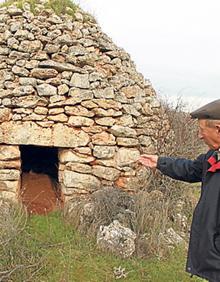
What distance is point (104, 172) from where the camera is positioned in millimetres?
5984

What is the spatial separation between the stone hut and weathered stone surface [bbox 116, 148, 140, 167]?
14 millimetres

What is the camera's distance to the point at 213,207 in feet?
9.11

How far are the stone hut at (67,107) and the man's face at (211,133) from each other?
3.10 m

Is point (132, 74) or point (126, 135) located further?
point (132, 74)

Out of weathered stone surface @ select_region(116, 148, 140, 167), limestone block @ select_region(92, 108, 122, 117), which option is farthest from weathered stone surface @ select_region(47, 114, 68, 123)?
weathered stone surface @ select_region(116, 148, 140, 167)

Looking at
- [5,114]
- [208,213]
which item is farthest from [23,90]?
[208,213]

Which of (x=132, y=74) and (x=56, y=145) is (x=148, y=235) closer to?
(x=56, y=145)

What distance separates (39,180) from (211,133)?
4346 millimetres

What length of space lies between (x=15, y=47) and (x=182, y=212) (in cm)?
335

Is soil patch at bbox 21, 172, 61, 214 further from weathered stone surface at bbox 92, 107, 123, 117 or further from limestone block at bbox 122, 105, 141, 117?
limestone block at bbox 122, 105, 141, 117

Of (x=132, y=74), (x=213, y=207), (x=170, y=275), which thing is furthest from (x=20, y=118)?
(x=213, y=207)

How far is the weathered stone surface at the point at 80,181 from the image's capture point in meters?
5.95

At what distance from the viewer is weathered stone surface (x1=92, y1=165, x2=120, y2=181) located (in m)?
5.98

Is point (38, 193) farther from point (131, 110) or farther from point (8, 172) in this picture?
point (131, 110)
